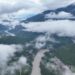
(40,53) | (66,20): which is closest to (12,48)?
(40,53)

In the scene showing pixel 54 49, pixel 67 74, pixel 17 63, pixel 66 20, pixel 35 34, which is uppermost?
pixel 66 20

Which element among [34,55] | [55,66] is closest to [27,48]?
[34,55]

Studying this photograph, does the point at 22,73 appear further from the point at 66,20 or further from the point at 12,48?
the point at 66,20

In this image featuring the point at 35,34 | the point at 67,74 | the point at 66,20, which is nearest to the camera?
the point at 67,74

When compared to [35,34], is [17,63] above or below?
below

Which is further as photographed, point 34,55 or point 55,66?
point 34,55

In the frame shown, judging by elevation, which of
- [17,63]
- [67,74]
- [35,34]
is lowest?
[67,74]

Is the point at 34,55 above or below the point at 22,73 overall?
above

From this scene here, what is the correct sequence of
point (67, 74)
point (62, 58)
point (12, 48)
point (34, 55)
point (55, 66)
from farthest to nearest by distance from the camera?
point (12, 48)
point (34, 55)
point (62, 58)
point (55, 66)
point (67, 74)

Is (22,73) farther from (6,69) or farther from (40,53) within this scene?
(40,53)
